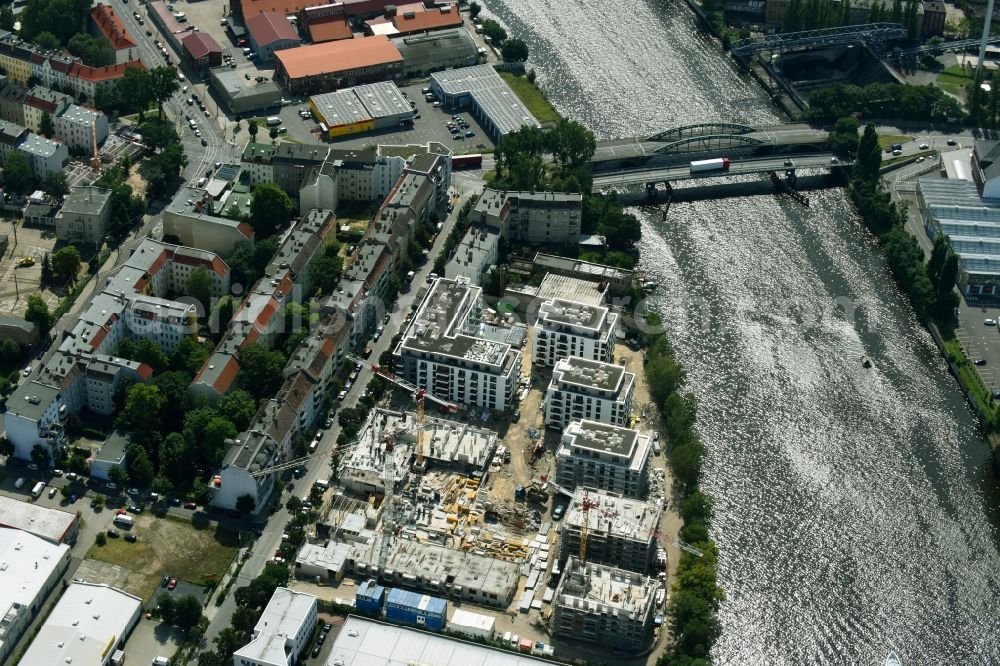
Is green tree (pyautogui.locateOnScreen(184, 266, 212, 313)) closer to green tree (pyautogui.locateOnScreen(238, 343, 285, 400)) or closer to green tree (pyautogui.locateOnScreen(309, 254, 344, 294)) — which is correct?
green tree (pyautogui.locateOnScreen(309, 254, 344, 294))

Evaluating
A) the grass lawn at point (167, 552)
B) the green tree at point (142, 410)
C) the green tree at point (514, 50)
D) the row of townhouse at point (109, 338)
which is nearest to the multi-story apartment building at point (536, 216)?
the row of townhouse at point (109, 338)

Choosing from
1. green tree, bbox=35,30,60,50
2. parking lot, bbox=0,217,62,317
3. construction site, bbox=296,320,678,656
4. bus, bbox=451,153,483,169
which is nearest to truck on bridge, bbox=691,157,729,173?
bus, bbox=451,153,483,169

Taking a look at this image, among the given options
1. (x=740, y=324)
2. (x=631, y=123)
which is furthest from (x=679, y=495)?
(x=631, y=123)

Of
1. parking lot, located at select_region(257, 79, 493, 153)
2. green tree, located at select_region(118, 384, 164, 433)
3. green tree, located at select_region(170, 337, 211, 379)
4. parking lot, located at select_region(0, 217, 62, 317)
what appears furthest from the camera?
parking lot, located at select_region(257, 79, 493, 153)

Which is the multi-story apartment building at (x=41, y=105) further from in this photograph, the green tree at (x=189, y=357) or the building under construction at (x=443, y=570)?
the building under construction at (x=443, y=570)

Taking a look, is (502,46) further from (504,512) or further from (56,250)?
(504,512)
